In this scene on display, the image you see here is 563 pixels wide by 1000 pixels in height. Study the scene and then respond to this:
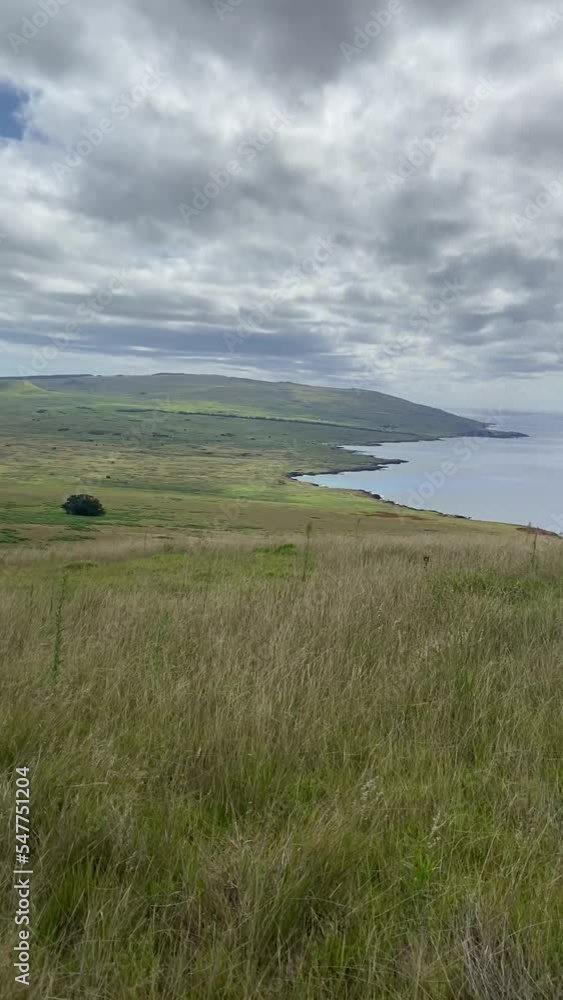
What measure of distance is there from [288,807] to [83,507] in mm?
51319

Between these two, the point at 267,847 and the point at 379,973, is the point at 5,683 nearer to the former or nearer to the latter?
the point at 267,847

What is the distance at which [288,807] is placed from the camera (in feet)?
9.11

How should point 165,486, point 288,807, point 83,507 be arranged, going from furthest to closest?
Result: point 165,486 → point 83,507 → point 288,807

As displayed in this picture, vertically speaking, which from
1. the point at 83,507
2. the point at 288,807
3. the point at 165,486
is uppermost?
the point at 288,807

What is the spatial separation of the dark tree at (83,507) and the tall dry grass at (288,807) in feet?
156

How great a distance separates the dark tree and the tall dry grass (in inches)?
1873

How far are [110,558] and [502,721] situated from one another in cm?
1641

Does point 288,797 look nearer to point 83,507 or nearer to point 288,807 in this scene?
point 288,807

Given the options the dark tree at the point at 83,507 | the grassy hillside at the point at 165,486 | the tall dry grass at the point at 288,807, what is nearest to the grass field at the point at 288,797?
the tall dry grass at the point at 288,807

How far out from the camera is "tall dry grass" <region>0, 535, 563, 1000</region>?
1907 mm

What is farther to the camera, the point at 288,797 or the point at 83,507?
the point at 83,507

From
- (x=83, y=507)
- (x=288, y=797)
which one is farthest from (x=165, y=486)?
(x=288, y=797)

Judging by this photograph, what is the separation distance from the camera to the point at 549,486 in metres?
87.4

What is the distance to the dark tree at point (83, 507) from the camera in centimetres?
5097
